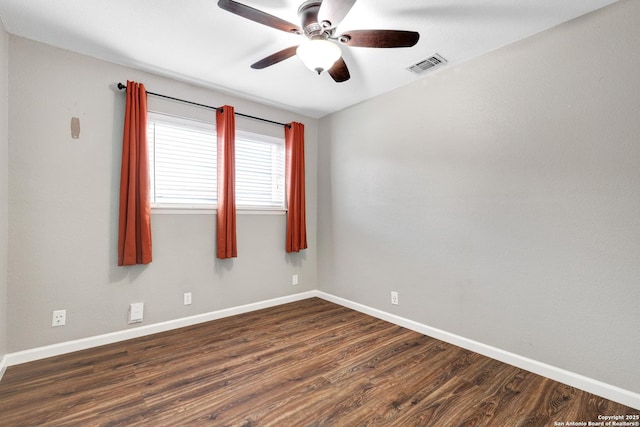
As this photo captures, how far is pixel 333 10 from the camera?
1.62m

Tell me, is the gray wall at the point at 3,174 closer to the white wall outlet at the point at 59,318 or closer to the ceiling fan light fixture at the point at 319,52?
the white wall outlet at the point at 59,318

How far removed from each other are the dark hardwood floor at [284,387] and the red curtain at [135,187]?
2.79 feet

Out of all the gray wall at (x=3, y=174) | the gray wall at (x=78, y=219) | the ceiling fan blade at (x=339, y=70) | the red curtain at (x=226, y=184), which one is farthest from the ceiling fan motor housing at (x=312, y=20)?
the gray wall at (x=3, y=174)

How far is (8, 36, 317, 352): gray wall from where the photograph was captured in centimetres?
223

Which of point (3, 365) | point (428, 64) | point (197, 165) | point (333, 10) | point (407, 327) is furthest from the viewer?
point (197, 165)

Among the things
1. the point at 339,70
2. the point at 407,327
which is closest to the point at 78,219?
the point at 339,70

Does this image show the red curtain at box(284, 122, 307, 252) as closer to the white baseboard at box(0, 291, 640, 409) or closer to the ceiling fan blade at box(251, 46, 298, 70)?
the white baseboard at box(0, 291, 640, 409)

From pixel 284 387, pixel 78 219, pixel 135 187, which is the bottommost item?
pixel 284 387

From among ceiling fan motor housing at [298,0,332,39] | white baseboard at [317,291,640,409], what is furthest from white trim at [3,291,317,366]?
ceiling fan motor housing at [298,0,332,39]

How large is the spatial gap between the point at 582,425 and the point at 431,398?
0.79 m

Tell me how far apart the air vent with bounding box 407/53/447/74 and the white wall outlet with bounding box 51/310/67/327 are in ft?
12.1

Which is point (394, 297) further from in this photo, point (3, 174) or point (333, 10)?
point (3, 174)

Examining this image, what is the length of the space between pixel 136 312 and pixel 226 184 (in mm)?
1488

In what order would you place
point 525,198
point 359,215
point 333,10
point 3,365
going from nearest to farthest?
point 333,10, point 3,365, point 525,198, point 359,215
